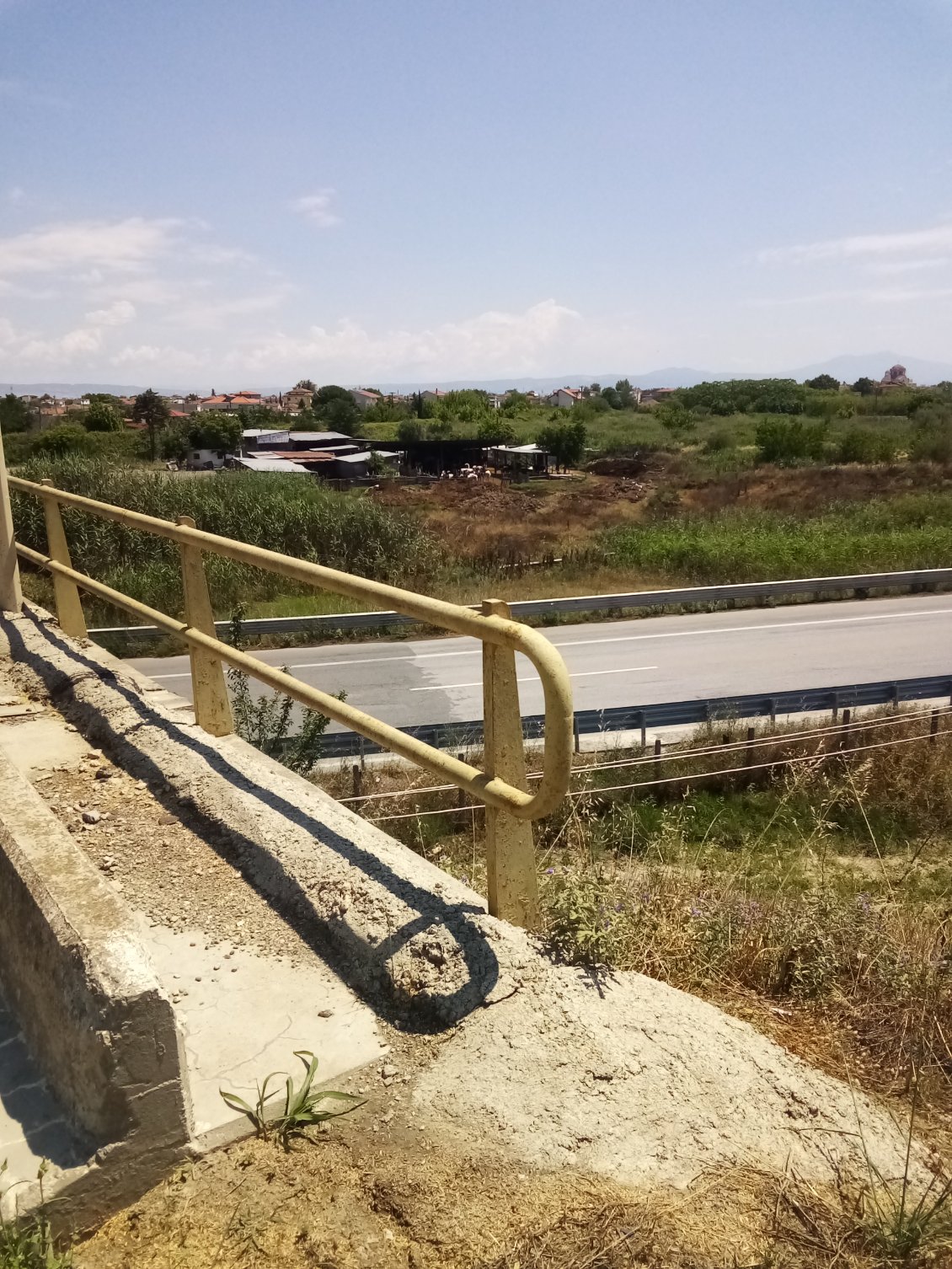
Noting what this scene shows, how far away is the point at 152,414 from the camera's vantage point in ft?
234

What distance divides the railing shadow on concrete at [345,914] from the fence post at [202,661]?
4.3 inches

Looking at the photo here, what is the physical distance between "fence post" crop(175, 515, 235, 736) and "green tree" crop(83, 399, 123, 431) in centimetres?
7915

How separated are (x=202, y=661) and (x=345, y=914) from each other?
1.74 m

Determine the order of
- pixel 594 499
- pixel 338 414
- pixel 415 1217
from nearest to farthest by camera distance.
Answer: pixel 415 1217
pixel 594 499
pixel 338 414

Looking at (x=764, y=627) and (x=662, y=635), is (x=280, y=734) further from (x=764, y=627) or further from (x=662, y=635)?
(x=764, y=627)

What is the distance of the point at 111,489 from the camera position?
82.6 feet

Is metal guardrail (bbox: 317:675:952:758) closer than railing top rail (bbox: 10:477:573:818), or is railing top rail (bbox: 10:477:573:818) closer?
railing top rail (bbox: 10:477:573:818)

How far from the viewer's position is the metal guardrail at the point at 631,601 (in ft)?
63.8

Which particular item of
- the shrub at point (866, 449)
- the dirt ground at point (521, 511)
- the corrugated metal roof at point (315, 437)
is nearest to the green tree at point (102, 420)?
the corrugated metal roof at point (315, 437)

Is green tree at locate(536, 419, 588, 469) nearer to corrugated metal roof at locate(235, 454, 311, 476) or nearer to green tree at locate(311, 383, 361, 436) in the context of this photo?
corrugated metal roof at locate(235, 454, 311, 476)

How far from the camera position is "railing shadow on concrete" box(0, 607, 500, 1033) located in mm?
2455

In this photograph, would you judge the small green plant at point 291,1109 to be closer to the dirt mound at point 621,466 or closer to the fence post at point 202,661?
the fence post at point 202,661

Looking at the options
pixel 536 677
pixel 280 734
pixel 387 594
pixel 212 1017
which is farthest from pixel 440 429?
pixel 212 1017

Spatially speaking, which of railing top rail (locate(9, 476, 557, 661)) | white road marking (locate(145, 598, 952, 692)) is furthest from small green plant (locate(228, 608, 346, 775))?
white road marking (locate(145, 598, 952, 692))
